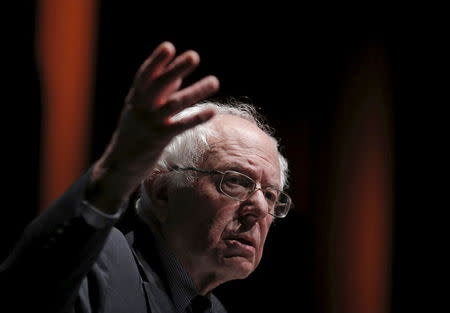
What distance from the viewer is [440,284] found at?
8.17ft

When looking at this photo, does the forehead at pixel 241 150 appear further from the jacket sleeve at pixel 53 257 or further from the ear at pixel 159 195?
the jacket sleeve at pixel 53 257

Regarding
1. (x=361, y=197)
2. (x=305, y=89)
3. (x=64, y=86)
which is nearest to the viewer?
(x=64, y=86)

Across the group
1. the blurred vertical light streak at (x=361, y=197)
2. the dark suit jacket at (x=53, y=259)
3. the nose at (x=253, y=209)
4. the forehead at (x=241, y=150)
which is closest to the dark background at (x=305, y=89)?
the blurred vertical light streak at (x=361, y=197)

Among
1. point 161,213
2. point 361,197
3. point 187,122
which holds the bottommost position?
point 361,197

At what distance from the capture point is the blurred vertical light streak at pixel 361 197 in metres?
2.67

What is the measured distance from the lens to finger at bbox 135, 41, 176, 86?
865 millimetres

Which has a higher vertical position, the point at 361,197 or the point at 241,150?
the point at 241,150

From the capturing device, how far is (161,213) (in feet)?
5.40

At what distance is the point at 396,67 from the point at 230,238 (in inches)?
60.0

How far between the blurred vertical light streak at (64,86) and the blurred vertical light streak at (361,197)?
1.23 meters

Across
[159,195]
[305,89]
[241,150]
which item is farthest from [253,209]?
[305,89]

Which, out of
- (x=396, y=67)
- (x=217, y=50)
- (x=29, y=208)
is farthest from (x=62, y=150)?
(x=396, y=67)

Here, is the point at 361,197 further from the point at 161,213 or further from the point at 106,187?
the point at 106,187

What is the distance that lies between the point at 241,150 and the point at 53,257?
2.87 ft
